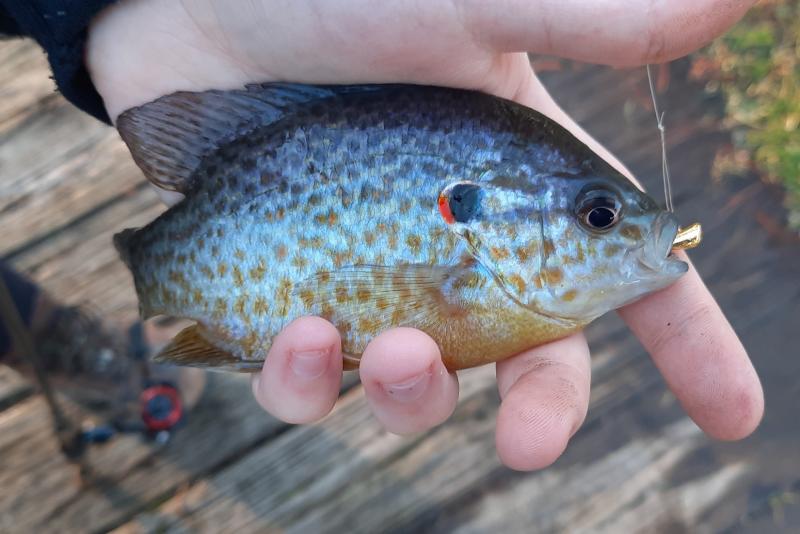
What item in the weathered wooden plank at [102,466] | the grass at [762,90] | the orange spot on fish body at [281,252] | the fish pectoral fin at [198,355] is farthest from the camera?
the grass at [762,90]

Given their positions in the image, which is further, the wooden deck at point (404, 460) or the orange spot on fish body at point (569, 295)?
the wooden deck at point (404, 460)

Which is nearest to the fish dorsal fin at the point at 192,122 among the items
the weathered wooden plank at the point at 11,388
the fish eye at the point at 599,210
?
the fish eye at the point at 599,210

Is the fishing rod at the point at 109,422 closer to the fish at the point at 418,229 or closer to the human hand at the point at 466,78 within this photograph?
the human hand at the point at 466,78

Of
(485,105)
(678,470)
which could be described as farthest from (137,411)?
(678,470)

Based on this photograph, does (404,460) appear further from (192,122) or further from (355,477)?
(192,122)

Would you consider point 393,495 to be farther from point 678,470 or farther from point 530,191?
point 530,191

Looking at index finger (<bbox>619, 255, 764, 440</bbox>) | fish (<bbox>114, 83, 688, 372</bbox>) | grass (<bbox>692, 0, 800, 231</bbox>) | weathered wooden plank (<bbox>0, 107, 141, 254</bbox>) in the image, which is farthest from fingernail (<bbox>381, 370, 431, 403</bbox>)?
grass (<bbox>692, 0, 800, 231</bbox>)
